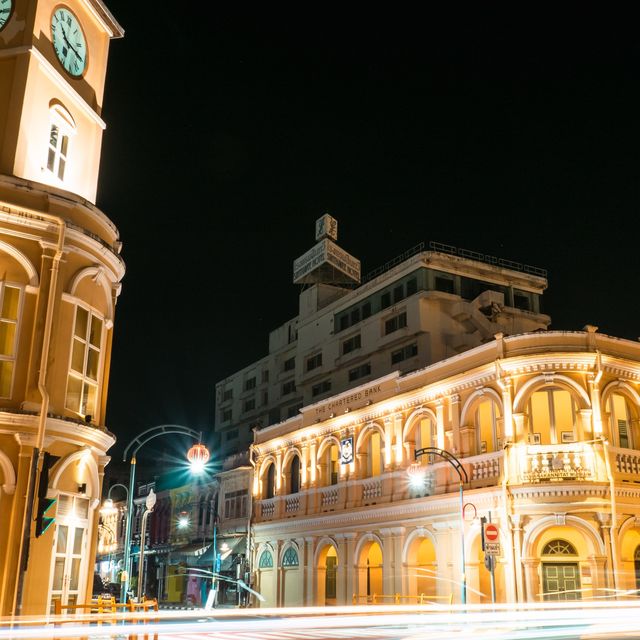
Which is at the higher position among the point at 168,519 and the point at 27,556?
the point at 168,519

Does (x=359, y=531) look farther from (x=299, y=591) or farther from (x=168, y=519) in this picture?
(x=168, y=519)

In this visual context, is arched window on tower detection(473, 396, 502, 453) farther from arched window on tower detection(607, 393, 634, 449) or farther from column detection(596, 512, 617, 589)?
column detection(596, 512, 617, 589)

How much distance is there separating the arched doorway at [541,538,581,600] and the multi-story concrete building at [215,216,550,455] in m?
17.5

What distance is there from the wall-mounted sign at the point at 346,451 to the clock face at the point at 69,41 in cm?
1955

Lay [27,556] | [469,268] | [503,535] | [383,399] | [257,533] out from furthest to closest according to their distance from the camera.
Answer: [469,268], [257,533], [383,399], [503,535], [27,556]

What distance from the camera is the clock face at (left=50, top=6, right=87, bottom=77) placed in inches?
717

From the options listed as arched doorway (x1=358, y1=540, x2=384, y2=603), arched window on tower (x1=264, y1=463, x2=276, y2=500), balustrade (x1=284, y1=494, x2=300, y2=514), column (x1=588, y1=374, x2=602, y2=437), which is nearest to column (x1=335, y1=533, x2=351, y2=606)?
arched doorway (x1=358, y1=540, x2=384, y2=603)

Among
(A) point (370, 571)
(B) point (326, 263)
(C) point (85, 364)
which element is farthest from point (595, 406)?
(B) point (326, 263)

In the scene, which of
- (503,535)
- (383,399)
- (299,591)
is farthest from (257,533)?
(503,535)

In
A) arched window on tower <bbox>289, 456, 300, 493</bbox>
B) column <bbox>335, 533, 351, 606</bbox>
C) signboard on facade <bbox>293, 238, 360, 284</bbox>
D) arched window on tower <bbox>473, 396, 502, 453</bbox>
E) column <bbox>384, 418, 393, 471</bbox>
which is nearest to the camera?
arched window on tower <bbox>473, 396, 502, 453</bbox>

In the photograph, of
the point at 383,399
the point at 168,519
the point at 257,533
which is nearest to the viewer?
the point at 383,399

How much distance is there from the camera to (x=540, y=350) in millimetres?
25438

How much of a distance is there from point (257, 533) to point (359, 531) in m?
9.49

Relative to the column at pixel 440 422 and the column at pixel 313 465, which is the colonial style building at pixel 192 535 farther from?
the column at pixel 440 422
